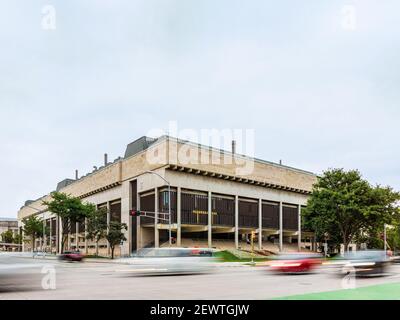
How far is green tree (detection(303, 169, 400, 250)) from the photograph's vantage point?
5609 centimetres

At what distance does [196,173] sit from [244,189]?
451 inches

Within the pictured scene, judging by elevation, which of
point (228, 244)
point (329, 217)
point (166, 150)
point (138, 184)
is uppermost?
point (166, 150)

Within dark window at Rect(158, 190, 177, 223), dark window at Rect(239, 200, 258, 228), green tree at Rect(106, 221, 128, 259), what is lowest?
green tree at Rect(106, 221, 128, 259)

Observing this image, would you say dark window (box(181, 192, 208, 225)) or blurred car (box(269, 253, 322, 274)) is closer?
blurred car (box(269, 253, 322, 274))

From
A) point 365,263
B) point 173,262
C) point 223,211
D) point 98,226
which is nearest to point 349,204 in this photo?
point 223,211

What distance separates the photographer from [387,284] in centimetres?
1741

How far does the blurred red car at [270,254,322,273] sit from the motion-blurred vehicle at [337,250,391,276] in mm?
2329

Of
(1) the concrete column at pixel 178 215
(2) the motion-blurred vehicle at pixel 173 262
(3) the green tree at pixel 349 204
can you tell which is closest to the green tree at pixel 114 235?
(1) the concrete column at pixel 178 215

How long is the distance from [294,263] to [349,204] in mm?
35796

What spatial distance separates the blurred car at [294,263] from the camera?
22.6m

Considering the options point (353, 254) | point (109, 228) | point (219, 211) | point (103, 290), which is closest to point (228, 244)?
point (219, 211)

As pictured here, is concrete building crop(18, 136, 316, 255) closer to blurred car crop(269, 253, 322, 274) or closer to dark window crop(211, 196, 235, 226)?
dark window crop(211, 196, 235, 226)

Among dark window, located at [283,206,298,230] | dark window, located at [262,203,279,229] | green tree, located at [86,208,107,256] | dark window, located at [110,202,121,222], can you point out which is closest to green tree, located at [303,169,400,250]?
dark window, located at [262,203,279,229]
